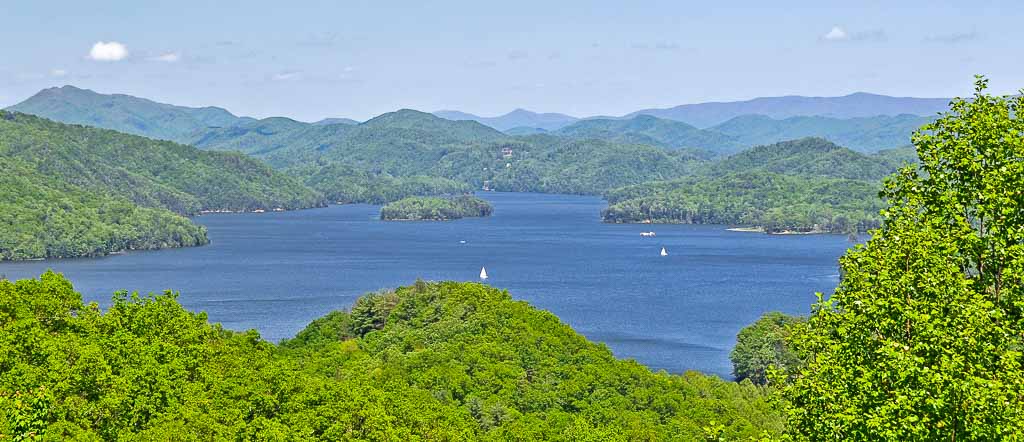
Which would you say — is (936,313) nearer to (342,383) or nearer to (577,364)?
(342,383)

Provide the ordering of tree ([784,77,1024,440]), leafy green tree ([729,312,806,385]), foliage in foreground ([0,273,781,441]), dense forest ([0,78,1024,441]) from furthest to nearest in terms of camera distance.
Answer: leafy green tree ([729,312,806,385])
foliage in foreground ([0,273,781,441])
dense forest ([0,78,1024,441])
tree ([784,77,1024,440])

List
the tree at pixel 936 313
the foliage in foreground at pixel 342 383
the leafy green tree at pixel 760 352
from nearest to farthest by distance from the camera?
the tree at pixel 936 313, the foliage in foreground at pixel 342 383, the leafy green tree at pixel 760 352

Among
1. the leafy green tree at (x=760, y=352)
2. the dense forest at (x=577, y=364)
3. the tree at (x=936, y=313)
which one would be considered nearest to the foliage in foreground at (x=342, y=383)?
the dense forest at (x=577, y=364)

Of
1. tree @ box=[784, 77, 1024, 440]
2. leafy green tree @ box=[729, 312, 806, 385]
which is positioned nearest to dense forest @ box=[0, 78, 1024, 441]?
tree @ box=[784, 77, 1024, 440]

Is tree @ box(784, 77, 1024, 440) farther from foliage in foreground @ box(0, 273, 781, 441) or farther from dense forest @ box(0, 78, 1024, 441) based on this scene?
foliage in foreground @ box(0, 273, 781, 441)

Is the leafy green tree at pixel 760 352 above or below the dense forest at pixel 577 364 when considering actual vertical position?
below

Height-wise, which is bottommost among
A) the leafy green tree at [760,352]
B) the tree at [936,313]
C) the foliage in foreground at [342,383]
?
the leafy green tree at [760,352]

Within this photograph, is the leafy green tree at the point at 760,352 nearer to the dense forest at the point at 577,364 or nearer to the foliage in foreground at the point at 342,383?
the dense forest at the point at 577,364
